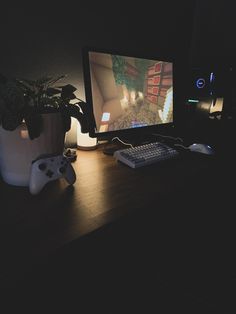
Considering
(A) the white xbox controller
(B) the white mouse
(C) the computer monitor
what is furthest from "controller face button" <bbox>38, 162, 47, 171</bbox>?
(B) the white mouse

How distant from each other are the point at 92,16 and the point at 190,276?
1.33m

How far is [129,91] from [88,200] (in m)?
0.62

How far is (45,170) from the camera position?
65 cm

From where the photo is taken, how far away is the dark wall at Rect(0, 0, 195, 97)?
0.92 metres

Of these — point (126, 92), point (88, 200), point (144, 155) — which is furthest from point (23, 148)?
point (126, 92)

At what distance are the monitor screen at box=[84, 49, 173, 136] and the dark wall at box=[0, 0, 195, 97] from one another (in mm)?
116

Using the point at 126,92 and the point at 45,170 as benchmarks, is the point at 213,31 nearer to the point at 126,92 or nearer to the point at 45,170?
the point at 126,92

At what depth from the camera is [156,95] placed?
1205 mm

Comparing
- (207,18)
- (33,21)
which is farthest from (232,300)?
(207,18)

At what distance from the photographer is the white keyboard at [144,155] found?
90 cm

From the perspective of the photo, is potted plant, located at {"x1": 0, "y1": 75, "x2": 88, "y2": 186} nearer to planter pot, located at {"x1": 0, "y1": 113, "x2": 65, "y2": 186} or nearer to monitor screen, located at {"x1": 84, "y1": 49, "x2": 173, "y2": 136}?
planter pot, located at {"x1": 0, "y1": 113, "x2": 65, "y2": 186}

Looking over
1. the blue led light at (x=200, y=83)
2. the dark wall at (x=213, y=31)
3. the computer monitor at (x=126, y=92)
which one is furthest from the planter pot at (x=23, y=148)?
the dark wall at (x=213, y=31)

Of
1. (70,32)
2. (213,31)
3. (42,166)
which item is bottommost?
(42,166)

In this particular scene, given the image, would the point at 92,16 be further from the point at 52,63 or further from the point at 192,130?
the point at 192,130
